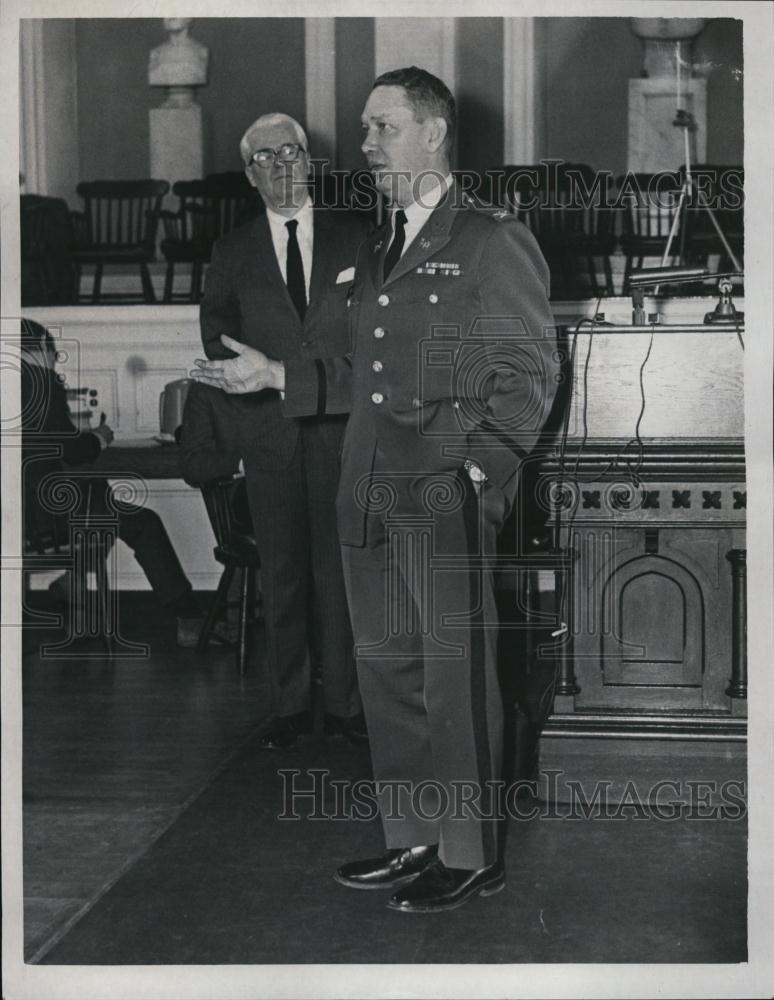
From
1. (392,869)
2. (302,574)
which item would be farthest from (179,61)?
(392,869)

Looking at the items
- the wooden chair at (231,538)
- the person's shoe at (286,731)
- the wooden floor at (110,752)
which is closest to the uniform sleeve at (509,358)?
the wooden floor at (110,752)

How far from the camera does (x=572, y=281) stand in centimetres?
952

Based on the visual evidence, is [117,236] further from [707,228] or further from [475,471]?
[475,471]

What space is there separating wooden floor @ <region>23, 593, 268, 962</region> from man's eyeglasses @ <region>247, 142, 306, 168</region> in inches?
74.8

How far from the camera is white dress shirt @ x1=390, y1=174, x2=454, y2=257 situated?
3193 millimetres

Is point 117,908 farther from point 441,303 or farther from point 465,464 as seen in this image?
point 441,303

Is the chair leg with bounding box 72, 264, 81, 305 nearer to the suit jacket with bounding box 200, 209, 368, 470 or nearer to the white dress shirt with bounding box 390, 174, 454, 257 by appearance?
the suit jacket with bounding box 200, 209, 368, 470

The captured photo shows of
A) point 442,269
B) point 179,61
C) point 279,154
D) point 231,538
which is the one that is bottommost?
point 231,538

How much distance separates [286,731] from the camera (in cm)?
461

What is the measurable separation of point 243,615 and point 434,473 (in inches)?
110

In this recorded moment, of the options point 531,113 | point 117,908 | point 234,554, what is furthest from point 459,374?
point 531,113

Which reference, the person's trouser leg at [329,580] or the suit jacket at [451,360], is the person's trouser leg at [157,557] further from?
the suit jacket at [451,360]

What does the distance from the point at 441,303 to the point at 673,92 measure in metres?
7.71

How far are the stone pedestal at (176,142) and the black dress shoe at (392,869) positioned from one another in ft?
27.5
